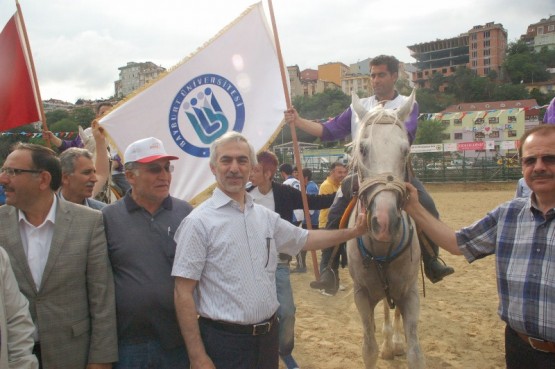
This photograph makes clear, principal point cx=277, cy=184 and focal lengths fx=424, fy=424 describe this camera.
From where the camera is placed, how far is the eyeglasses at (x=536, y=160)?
2.09m

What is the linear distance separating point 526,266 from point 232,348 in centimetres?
157

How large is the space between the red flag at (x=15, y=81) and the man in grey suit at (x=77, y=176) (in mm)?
1671

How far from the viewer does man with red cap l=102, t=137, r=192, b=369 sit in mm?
2381

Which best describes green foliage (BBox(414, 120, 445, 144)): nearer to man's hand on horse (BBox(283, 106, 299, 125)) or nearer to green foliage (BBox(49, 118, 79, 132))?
green foliage (BBox(49, 118, 79, 132))

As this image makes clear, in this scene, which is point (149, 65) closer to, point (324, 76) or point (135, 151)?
point (324, 76)

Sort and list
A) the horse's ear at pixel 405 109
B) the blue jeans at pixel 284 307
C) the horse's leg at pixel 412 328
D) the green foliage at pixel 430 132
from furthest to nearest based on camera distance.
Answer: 1. the green foliage at pixel 430 132
2. the blue jeans at pixel 284 307
3. the horse's leg at pixel 412 328
4. the horse's ear at pixel 405 109

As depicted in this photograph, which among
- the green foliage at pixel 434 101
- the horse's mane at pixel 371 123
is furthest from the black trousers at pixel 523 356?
the green foliage at pixel 434 101

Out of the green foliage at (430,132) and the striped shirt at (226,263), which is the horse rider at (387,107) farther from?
the green foliage at (430,132)

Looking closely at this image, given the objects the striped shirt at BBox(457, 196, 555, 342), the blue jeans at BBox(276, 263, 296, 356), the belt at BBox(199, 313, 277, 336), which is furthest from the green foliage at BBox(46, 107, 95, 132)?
the striped shirt at BBox(457, 196, 555, 342)

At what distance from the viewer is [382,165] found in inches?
113

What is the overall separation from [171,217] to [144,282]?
1.43ft

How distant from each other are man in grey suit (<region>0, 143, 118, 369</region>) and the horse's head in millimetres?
1635

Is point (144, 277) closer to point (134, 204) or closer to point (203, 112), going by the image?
point (134, 204)

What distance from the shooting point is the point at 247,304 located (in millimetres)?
2238
